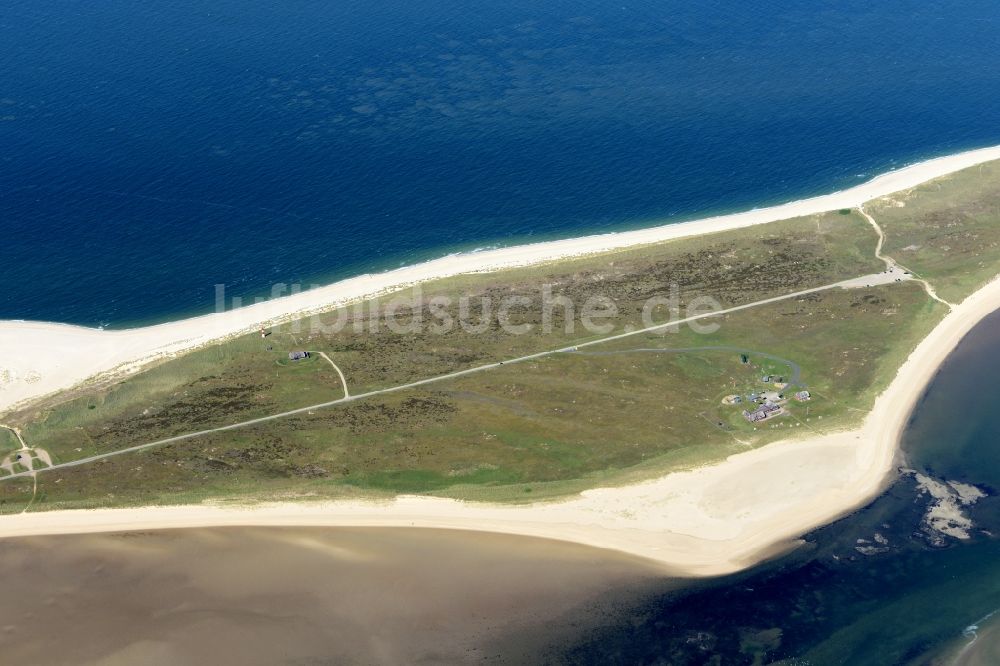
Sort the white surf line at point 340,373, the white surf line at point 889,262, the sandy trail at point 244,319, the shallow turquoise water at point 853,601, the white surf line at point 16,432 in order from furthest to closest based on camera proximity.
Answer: the white surf line at point 889,262
the sandy trail at point 244,319
the white surf line at point 340,373
the white surf line at point 16,432
the shallow turquoise water at point 853,601

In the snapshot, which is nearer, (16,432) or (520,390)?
(16,432)

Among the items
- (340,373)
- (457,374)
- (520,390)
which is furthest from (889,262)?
(340,373)

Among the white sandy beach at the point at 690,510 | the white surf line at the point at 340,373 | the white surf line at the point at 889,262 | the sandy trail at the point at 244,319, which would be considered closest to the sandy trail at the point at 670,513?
the white sandy beach at the point at 690,510

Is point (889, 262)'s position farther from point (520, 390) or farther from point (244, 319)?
point (244, 319)

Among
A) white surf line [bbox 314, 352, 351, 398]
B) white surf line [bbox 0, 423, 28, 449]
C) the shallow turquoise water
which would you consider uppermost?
white surf line [bbox 314, 352, 351, 398]

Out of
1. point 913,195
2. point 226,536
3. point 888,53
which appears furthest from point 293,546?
point 888,53

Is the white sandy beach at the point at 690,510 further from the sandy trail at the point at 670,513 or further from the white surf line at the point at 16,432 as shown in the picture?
the white surf line at the point at 16,432

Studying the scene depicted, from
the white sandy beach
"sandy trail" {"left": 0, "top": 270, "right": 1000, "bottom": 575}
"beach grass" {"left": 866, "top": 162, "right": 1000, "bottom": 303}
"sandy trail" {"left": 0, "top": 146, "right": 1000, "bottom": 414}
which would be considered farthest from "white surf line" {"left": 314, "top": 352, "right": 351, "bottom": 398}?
"beach grass" {"left": 866, "top": 162, "right": 1000, "bottom": 303}

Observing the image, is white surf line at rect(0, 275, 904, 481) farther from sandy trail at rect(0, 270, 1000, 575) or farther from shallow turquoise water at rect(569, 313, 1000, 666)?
shallow turquoise water at rect(569, 313, 1000, 666)

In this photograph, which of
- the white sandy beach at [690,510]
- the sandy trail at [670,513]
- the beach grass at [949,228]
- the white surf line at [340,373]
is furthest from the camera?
the beach grass at [949,228]
